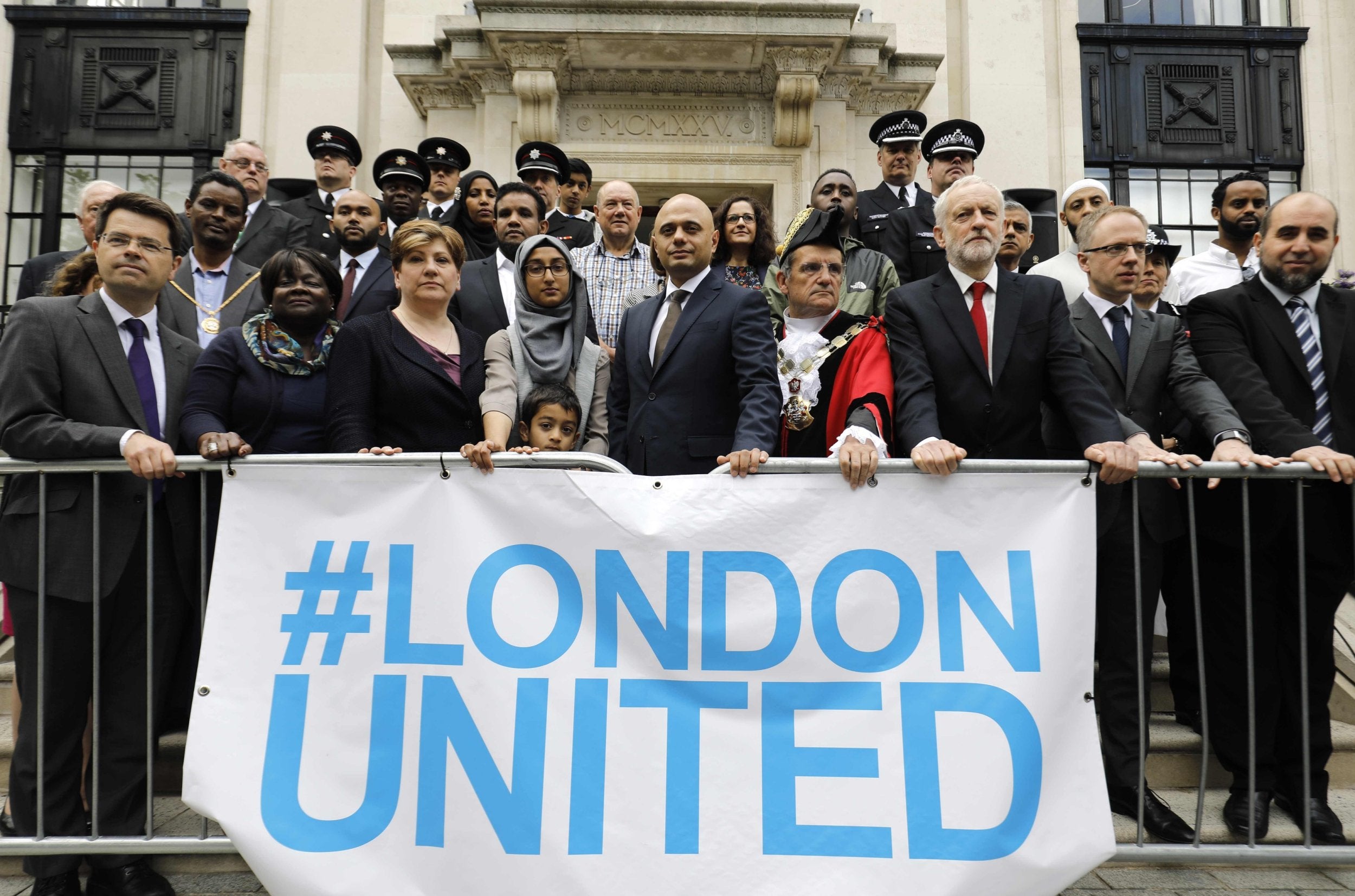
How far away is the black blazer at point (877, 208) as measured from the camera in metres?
6.85

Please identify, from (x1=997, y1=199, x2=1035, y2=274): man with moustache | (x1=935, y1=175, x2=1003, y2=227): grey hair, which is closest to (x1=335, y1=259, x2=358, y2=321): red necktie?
(x1=935, y1=175, x2=1003, y2=227): grey hair

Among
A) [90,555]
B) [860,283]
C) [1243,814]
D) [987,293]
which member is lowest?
[1243,814]

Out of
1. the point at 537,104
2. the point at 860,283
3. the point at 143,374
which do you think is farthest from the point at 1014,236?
the point at 537,104

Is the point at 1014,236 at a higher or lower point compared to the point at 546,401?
higher

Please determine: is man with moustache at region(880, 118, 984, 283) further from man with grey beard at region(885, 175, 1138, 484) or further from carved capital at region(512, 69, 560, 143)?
carved capital at region(512, 69, 560, 143)

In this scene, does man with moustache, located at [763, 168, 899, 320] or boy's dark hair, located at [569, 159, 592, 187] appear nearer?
man with moustache, located at [763, 168, 899, 320]

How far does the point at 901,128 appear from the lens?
7.37 meters

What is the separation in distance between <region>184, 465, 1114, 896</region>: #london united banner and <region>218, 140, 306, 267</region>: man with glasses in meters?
3.70

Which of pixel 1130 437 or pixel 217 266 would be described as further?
pixel 217 266

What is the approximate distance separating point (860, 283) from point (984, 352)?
1619mm

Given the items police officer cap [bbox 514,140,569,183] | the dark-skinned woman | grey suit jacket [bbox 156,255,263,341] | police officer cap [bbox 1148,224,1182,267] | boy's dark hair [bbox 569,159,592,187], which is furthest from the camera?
boy's dark hair [bbox 569,159,592,187]

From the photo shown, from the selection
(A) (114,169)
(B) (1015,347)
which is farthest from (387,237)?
Result: (A) (114,169)

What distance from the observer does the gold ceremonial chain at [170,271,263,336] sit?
16.9 feet

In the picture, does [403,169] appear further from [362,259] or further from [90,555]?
[90,555]
